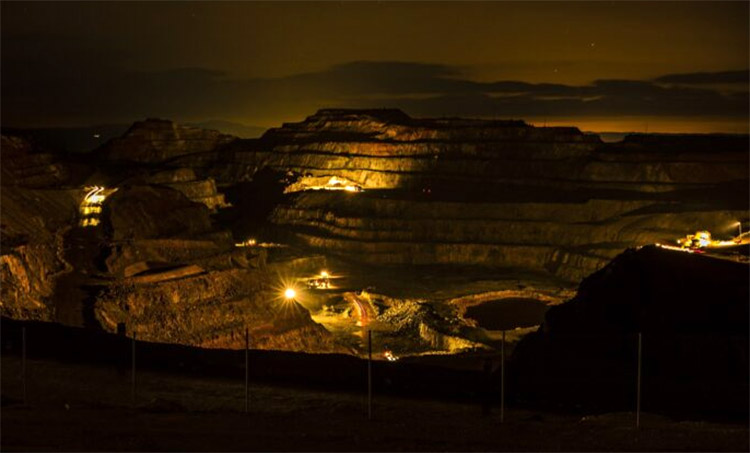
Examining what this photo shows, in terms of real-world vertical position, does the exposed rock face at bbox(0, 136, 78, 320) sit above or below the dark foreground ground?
above

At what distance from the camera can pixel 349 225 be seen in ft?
230

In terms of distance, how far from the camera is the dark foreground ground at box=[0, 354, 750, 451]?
470 inches

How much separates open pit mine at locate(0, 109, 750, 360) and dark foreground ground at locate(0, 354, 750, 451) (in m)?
9.35

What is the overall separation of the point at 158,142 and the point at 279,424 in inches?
3769

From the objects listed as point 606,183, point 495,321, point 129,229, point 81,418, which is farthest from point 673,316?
point 606,183

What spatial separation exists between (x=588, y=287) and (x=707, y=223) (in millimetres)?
45006

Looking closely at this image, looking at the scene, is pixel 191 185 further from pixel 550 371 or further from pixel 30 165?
pixel 550 371

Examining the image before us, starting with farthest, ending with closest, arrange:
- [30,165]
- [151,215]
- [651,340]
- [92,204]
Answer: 1. [30,165]
2. [92,204]
3. [151,215]
4. [651,340]

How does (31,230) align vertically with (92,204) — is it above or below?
below

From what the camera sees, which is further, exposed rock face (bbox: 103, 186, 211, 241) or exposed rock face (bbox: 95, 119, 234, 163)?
exposed rock face (bbox: 95, 119, 234, 163)

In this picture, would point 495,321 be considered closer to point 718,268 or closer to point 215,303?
point 215,303

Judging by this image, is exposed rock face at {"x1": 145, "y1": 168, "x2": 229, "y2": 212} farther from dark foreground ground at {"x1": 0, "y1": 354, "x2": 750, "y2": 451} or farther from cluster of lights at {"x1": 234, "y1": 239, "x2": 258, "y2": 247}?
dark foreground ground at {"x1": 0, "y1": 354, "x2": 750, "y2": 451}

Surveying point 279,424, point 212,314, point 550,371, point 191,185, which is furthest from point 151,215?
point 279,424

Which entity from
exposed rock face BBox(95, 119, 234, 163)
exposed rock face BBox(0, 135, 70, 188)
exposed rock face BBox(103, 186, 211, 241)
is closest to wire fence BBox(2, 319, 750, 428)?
exposed rock face BBox(103, 186, 211, 241)
